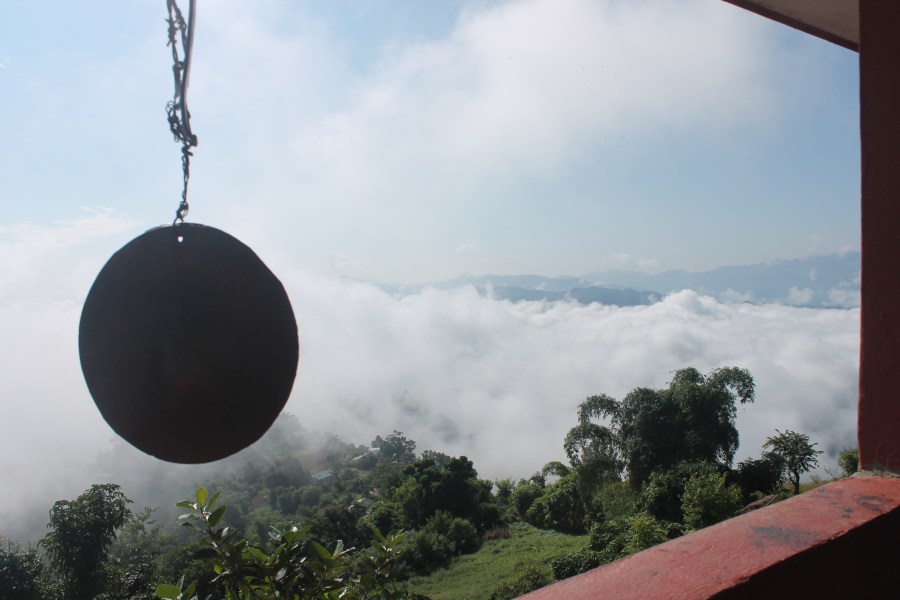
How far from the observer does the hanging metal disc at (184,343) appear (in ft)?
3.61

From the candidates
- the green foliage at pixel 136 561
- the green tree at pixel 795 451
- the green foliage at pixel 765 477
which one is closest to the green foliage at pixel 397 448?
the green foliage at pixel 136 561

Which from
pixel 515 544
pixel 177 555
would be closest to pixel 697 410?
pixel 515 544

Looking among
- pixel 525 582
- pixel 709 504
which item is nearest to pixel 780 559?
pixel 709 504

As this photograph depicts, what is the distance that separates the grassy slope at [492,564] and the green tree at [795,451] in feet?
22.7

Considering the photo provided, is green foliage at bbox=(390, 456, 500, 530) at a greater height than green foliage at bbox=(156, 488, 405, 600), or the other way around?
green foliage at bbox=(156, 488, 405, 600)

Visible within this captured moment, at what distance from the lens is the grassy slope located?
18.8 metres

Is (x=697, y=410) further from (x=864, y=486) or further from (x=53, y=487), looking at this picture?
(x=53, y=487)

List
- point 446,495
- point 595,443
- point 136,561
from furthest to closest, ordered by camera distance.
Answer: point 446,495
point 136,561
point 595,443

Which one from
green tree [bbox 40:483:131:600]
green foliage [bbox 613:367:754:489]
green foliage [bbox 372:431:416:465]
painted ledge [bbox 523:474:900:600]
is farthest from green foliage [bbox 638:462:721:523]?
green foliage [bbox 372:431:416:465]

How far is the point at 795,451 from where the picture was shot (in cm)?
1664

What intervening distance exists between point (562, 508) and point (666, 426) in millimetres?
6817

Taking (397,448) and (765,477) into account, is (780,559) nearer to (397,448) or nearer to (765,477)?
(765,477)

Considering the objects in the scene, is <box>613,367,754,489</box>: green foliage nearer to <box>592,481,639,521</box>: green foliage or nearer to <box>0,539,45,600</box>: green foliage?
<box>592,481,639,521</box>: green foliage

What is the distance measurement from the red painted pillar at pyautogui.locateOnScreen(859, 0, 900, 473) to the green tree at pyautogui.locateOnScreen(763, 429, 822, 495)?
1757cm
